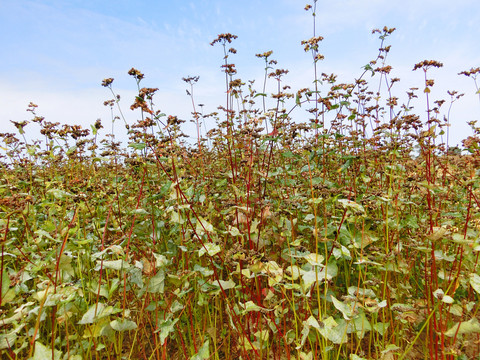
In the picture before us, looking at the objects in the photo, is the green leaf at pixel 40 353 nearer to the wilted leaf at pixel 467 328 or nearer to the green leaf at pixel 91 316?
the green leaf at pixel 91 316

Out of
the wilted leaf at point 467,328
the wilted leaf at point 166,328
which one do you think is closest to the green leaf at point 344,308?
the wilted leaf at point 467,328

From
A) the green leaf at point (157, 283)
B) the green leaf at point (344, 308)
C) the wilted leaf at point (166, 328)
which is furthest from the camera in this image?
the green leaf at point (157, 283)

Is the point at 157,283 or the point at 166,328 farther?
the point at 157,283

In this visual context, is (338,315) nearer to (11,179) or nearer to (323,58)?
(323,58)

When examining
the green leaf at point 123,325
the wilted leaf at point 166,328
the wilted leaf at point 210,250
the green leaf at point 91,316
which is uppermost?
the wilted leaf at point 210,250

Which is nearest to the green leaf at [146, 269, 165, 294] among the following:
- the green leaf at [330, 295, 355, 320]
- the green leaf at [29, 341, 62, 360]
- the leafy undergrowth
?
the leafy undergrowth

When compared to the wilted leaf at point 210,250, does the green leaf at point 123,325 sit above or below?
below

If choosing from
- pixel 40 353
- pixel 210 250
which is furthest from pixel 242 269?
pixel 40 353

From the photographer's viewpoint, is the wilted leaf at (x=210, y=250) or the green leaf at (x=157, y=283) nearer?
the wilted leaf at (x=210, y=250)

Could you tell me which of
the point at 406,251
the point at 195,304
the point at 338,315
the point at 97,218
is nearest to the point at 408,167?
the point at 406,251

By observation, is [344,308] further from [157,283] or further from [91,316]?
[91,316]

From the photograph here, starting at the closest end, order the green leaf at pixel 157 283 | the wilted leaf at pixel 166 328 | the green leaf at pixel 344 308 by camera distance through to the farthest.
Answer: the green leaf at pixel 344 308, the wilted leaf at pixel 166 328, the green leaf at pixel 157 283

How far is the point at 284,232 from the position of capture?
200 centimetres

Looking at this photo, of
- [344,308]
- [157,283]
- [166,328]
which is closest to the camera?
[344,308]
